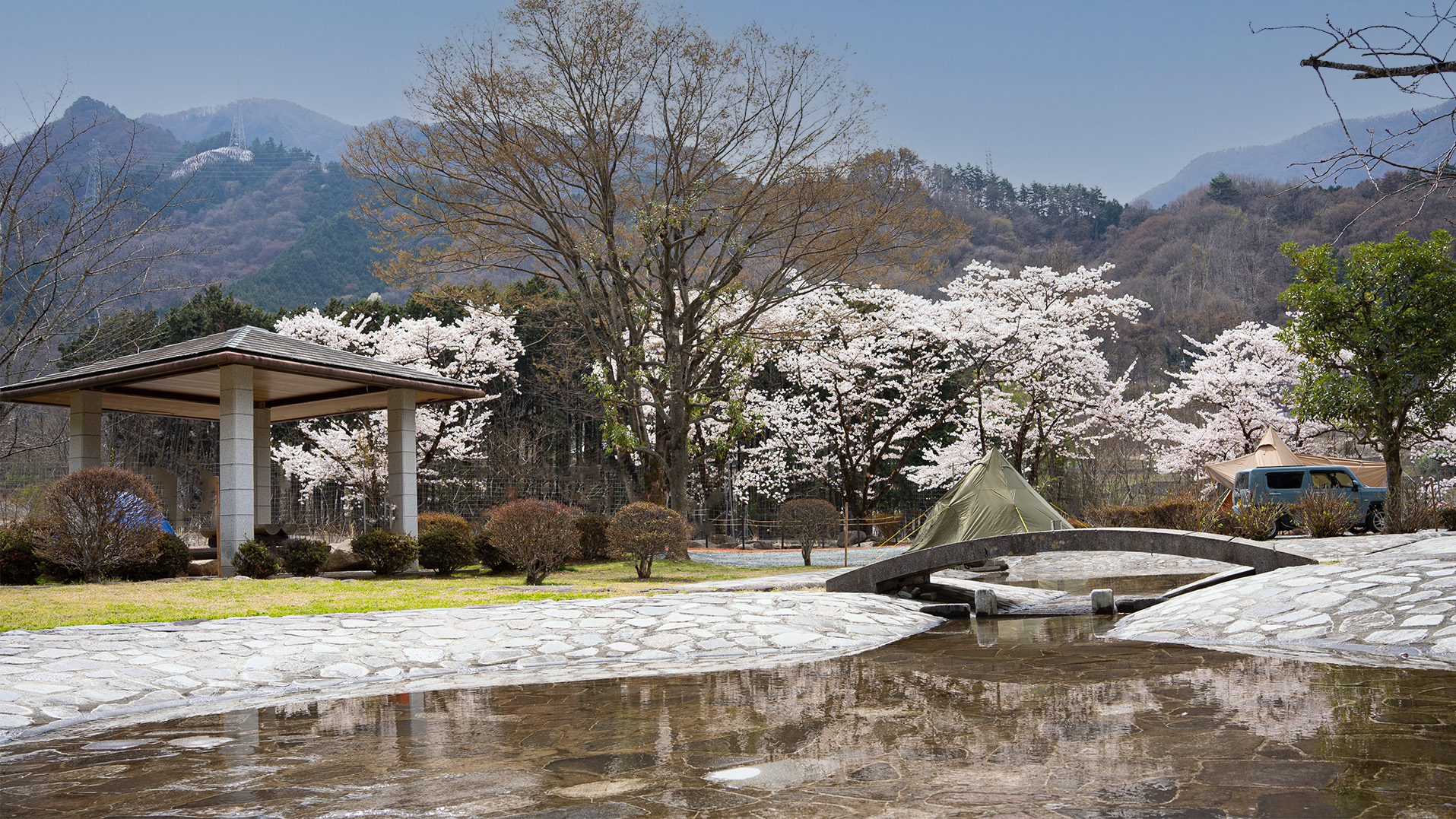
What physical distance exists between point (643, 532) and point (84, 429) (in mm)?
9821

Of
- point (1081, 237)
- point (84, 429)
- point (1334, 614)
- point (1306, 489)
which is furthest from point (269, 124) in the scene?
point (1334, 614)

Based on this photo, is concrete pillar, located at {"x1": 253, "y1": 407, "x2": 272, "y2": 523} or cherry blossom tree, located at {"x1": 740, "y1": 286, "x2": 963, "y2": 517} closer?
concrete pillar, located at {"x1": 253, "y1": 407, "x2": 272, "y2": 523}

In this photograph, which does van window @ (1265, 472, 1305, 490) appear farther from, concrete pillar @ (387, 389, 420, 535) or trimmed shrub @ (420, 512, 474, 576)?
concrete pillar @ (387, 389, 420, 535)

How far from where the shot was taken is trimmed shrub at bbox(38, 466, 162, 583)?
1126cm

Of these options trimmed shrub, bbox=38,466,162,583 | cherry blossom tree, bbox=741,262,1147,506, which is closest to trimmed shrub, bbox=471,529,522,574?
trimmed shrub, bbox=38,466,162,583

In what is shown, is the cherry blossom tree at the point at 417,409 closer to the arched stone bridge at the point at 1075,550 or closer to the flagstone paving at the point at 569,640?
the arched stone bridge at the point at 1075,550

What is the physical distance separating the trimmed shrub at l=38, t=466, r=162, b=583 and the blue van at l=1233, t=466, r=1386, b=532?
58.3 ft

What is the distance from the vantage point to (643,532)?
43.9 feet

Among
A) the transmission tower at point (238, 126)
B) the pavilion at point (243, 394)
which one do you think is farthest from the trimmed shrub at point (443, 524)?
the transmission tower at point (238, 126)

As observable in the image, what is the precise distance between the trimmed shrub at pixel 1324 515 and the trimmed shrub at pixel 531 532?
498 inches

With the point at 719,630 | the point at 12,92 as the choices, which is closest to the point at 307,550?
the point at 12,92

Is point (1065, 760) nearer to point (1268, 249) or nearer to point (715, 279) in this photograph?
point (715, 279)

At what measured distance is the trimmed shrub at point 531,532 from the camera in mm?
12492

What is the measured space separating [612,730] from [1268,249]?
157 feet
